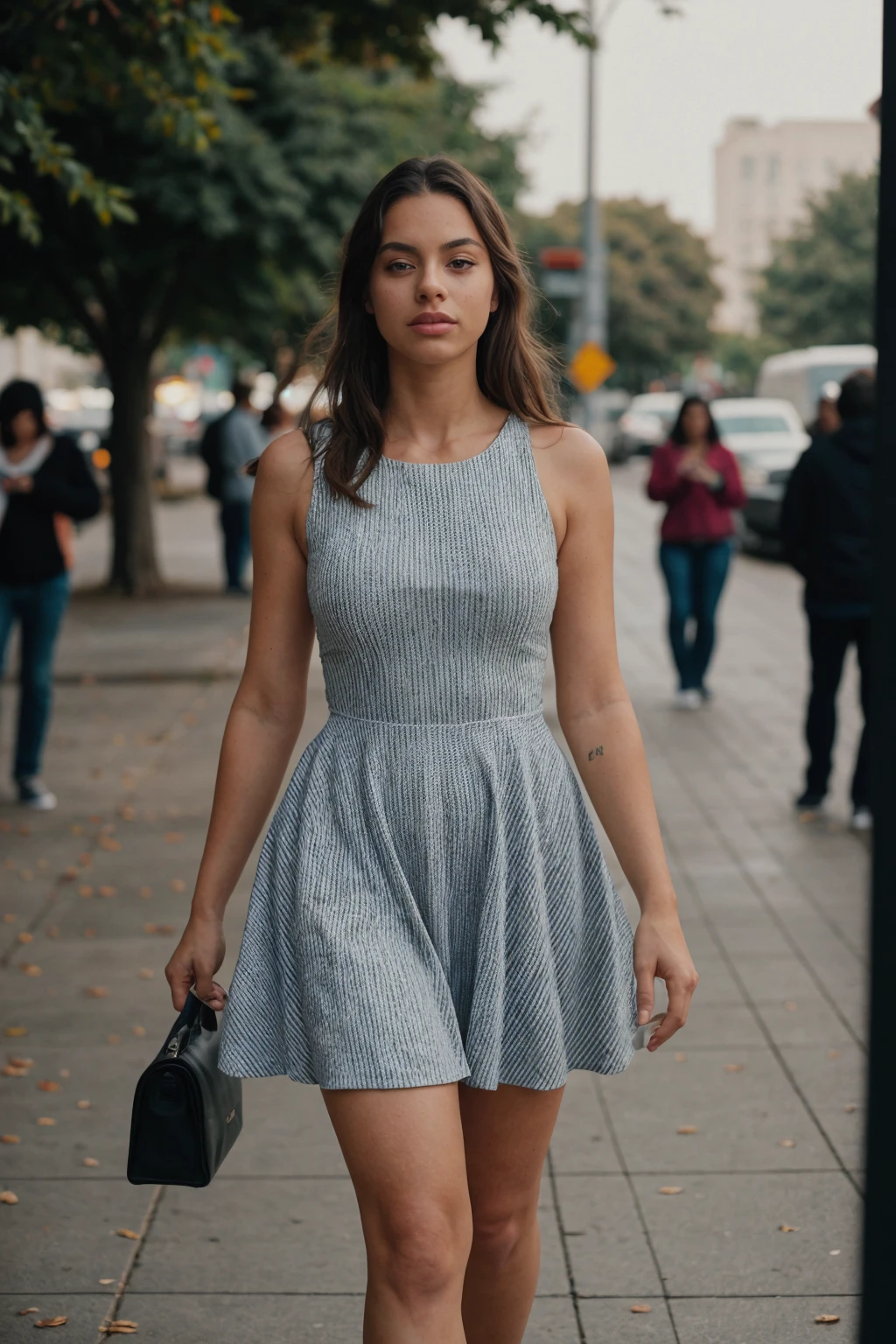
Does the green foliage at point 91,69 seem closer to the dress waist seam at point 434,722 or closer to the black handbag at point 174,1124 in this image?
the dress waist seam at point 434,722

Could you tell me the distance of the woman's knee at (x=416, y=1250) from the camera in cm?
236

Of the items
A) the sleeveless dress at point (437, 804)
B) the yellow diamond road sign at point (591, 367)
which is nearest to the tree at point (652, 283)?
the yellow diamond road sign at point (591, 367)

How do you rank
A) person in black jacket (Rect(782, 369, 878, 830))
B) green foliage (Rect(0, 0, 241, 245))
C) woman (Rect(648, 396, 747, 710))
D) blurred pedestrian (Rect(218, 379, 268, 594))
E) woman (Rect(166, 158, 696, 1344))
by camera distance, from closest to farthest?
woman (Rect(166, 158, 696, 1344)) < green foliage (Rect(0, 0, 241, 245)) < person in black jacket (Rect(782, 369, 878, 830)) < woman (Rect(648, 396, 747, 710)) < blurred pedestrian (Rect(218, 379, 268, 594))

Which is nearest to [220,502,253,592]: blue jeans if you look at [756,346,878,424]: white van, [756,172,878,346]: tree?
[756,346,878,424]: white van

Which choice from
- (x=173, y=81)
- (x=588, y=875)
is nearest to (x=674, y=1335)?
(x=588, y=875)

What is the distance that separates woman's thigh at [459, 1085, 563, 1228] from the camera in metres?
2.66

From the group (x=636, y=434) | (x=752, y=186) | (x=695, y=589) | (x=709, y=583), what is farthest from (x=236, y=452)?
(x=752, y=186)

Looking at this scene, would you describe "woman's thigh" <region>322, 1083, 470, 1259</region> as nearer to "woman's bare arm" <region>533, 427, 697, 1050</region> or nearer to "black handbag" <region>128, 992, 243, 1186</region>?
"black handbag" <region>128, 992, 243, 1186</region>

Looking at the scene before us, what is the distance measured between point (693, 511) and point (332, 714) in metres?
8.80

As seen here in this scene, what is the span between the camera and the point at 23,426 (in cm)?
872

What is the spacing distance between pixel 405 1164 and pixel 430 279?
1.24 metres

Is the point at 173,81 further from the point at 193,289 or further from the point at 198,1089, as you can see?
the point at 198,1089

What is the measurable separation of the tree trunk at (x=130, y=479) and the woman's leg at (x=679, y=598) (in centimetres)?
810

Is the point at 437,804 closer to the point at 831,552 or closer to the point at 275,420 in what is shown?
the point at 831,552
